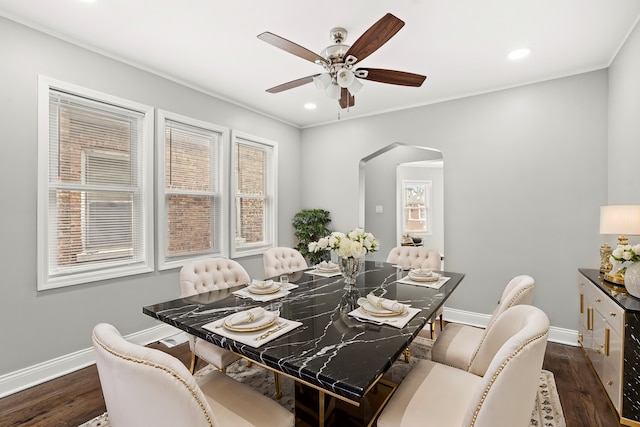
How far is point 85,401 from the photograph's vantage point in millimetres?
2236

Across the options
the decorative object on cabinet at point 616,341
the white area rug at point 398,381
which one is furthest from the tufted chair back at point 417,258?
the decorative object on cabinet at point 616,341

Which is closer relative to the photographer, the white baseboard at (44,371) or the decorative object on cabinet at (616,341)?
the decorative object on cabinet at (616,341)

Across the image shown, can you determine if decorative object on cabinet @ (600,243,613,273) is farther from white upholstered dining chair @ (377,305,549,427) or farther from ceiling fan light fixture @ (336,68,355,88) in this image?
ceiling fan light fixture @ (336,68,355,88)

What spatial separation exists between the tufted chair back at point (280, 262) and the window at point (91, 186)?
1.29m

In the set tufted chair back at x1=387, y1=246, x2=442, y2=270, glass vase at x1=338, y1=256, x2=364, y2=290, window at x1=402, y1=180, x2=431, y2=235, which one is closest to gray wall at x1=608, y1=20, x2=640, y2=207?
tufted chair back at x1=387, y1=246, x2=442, y2=270

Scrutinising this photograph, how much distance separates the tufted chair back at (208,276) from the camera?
7.18ft

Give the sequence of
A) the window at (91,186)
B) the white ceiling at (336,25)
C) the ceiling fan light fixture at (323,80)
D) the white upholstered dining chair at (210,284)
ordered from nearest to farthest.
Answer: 1. the white upholstered dining chair at (210,284)
2. the white ceiling at (336,25)
3. the ceiling fan light fixture at (323,80)
4. the window at (91,186)

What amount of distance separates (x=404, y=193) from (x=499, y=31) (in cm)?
526

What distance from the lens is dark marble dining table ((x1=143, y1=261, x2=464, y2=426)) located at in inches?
43.5

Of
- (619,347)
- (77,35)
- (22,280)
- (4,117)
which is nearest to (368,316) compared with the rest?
(619,347)

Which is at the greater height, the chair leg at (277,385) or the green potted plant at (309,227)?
the green potted plant at (309,227)

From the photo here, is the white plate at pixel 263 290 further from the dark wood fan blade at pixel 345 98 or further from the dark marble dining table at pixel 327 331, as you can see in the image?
the dark wood fan blade at pixel 345 98

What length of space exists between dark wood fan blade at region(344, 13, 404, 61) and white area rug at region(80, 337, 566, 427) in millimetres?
2474

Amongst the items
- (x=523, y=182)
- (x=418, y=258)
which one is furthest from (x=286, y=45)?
(x=523, y=182)
